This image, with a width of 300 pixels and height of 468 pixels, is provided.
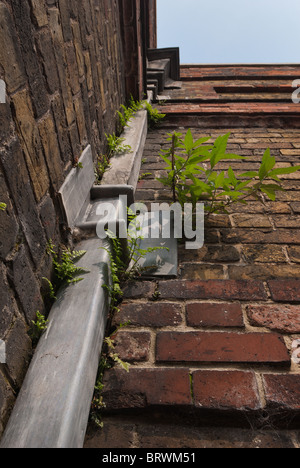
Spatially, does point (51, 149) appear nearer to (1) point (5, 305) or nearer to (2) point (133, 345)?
(1) point (5, 305)

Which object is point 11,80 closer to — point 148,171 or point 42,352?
point 42,352

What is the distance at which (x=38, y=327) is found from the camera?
1022mm

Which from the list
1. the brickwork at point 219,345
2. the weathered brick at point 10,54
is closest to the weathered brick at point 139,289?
the brickwork at point 219,345

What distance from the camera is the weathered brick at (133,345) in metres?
1.12

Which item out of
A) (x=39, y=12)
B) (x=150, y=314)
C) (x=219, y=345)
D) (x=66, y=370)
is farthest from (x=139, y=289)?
(x=39, y=12)

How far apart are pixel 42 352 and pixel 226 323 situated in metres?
0.69

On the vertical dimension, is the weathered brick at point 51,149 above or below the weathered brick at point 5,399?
above

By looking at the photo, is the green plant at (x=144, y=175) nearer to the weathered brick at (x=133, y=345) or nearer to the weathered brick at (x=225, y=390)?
the weathered brick at (x=133, y=345)

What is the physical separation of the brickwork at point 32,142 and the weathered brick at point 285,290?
3.13 feet

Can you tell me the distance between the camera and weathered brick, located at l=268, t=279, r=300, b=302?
1.30 m

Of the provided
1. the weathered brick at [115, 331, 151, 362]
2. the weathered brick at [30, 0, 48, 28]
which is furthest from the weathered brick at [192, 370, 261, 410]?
the weathered brick at [30, 0, 48, 28]

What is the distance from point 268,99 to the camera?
369 centimetres

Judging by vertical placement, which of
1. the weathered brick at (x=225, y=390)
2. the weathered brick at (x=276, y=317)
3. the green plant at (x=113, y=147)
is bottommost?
the weathered brick at (x=276, y=317)
